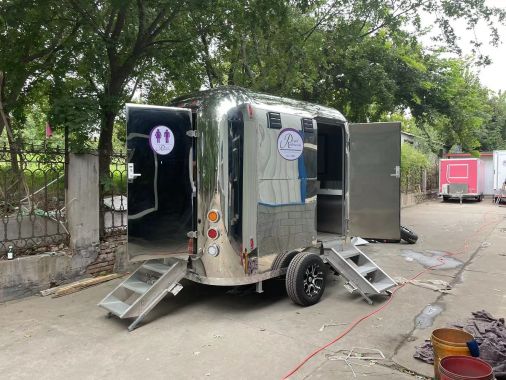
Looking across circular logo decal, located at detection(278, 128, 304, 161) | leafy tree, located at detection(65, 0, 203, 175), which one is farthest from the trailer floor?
leafy tree, located at detection(65, 0, 203, 175)

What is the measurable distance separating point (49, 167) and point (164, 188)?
207 cm

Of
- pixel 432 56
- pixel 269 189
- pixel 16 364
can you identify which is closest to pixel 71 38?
pixel 269 189

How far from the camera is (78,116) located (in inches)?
234

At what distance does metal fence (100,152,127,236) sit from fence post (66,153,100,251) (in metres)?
0.20

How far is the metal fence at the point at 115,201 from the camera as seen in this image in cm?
660

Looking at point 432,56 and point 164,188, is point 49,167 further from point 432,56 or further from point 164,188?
point 432,56

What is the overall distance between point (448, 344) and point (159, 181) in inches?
134

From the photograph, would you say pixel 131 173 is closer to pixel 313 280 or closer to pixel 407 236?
pixel 313 280

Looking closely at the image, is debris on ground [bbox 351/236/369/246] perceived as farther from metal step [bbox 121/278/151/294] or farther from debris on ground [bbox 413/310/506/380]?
metal step [bbox 121/278/151/294]

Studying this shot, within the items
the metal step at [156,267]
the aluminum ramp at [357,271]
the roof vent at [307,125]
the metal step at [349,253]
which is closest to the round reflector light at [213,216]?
the metal step at [156,267]

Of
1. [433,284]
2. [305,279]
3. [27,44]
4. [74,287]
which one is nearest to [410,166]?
[433,284]

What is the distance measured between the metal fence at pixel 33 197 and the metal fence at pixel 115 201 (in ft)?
2.07

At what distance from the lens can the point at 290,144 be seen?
5.32 metres

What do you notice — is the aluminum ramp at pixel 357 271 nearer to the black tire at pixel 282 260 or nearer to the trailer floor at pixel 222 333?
the trailer floor at pixel 222 333
